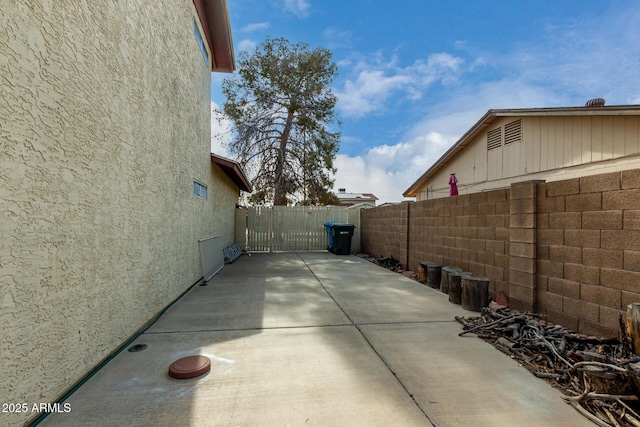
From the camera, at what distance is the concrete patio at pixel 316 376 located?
2.13 meters

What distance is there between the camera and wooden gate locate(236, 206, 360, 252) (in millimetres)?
12836

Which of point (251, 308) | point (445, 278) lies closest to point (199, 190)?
point (251, 308)

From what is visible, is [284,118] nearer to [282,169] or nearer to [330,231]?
[282,169]

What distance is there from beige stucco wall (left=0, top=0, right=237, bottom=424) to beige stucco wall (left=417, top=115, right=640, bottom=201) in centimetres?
938

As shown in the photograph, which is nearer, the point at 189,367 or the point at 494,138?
the point at 189,367

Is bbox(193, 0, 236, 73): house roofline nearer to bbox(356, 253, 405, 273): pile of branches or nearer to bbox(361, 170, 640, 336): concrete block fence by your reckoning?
bbox(361, 170, 640, 336): concrete block fence

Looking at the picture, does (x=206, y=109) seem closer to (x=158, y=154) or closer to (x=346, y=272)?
(x=158, y=154)

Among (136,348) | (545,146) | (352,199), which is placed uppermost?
(352,199)

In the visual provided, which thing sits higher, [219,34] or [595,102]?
[219,34]

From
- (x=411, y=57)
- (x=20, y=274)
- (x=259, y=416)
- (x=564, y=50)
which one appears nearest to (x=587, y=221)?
(x=259, y=416)

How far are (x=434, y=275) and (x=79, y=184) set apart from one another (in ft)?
20.4

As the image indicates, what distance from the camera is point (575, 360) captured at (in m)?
2.84

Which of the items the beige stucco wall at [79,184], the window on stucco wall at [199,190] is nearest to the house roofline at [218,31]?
the beige stucco wall at [79,184]

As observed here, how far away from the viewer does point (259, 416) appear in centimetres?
212
